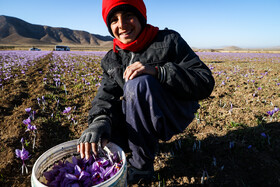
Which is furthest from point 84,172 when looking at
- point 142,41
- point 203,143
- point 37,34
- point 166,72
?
point 37,34

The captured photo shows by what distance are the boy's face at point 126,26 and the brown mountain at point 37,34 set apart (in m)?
136

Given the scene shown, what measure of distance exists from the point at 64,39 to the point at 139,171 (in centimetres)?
17699

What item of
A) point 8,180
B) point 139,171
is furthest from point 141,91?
point 8,180

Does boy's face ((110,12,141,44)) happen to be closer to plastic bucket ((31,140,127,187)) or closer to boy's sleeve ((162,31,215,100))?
boy's sleeve ((162,31,215,100))

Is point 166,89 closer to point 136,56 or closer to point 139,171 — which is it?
point 136,56

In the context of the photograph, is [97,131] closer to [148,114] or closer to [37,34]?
[148,114]

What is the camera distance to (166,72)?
1459mm

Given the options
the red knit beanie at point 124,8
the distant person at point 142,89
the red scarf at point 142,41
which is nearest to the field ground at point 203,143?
the distant person at point 142,89

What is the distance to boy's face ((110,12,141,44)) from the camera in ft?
5.74

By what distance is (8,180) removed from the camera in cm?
178

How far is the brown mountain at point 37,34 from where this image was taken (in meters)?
122

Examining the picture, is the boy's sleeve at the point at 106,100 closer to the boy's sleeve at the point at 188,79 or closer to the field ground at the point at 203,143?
the boy's sleeve at the point at 188,79

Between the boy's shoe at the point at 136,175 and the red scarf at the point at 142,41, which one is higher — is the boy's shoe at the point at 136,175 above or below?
below

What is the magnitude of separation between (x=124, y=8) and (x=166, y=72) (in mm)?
846
